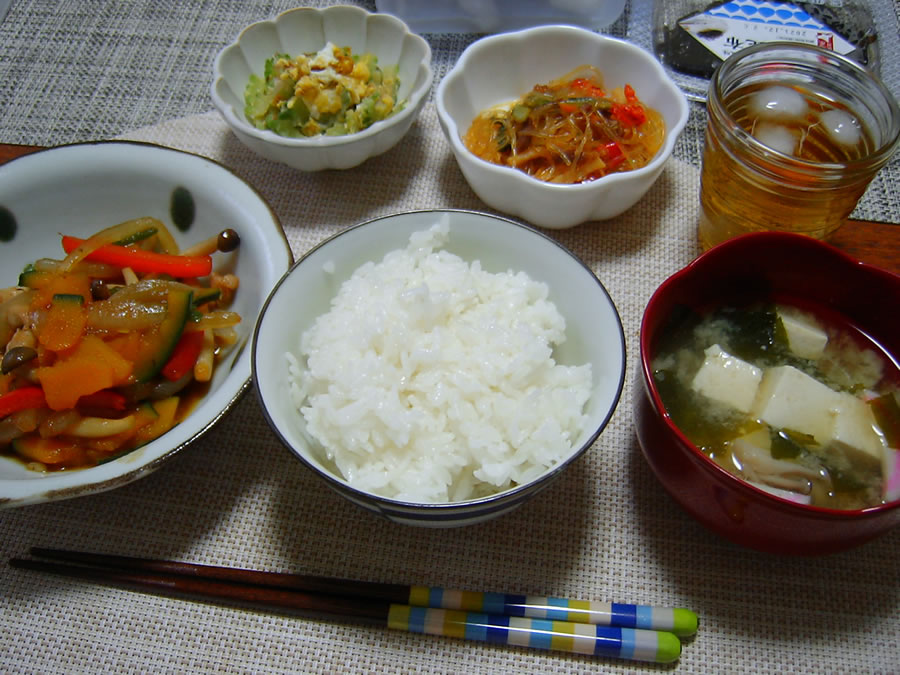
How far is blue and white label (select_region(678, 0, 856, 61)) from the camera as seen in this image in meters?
2.46

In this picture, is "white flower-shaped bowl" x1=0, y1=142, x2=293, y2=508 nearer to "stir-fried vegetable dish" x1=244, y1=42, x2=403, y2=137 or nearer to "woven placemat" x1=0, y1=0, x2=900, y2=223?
"stir-fried vegetable dish" x1=244, y1=42, x2=403, y2=137

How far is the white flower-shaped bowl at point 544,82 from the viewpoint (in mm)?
1835

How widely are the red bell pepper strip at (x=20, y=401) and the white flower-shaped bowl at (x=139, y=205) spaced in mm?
382

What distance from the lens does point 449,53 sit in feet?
8.65

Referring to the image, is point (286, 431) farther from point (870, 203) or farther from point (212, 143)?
point (870, 203)

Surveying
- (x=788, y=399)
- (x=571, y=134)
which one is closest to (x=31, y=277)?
(x=571, y=134)

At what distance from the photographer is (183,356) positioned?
157cm

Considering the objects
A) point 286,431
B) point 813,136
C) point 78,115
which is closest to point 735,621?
point 286,431

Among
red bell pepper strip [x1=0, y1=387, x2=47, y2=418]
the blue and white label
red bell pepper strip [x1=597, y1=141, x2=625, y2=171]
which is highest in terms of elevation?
the blue and white label

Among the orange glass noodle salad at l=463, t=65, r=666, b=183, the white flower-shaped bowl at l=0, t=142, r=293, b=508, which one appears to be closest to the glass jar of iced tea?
the orange glass noodle salad at l=463, t=65, r=666, b=183

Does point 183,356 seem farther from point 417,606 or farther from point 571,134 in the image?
point 571,134

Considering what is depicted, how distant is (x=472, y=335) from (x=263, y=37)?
5.20ft

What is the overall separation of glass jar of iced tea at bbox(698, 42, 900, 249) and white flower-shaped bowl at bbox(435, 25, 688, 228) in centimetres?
20

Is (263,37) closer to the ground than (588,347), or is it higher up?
higher up
